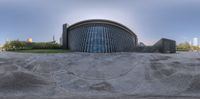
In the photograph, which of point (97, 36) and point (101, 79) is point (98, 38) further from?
point (101, 79)

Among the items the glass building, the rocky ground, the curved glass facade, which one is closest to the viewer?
the rocky ground

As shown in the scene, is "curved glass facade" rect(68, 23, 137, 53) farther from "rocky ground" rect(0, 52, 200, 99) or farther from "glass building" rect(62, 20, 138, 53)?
"rocky ground" rect(0, 52, 200, 99)

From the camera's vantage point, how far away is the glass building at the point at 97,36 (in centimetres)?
4778

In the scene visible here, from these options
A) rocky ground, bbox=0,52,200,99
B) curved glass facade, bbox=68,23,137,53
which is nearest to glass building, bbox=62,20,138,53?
curved glass facade, bbox=68,23,137,53

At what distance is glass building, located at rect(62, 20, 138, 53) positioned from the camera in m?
47.8

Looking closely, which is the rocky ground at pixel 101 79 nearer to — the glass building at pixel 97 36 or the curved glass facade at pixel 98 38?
the curved glass facade at pixel 98 38

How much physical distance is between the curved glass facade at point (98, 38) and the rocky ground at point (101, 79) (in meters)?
25.4

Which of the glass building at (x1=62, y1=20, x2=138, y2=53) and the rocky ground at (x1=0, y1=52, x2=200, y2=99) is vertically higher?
the glass building at (x1=62, y1=20, x2=138, y2=53)

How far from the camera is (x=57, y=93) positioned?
1395cm

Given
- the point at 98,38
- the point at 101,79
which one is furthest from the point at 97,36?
the point at 101,79

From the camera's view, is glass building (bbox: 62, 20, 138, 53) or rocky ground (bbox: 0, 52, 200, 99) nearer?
rocky ground (bbox: 0, 52, 200, 99)

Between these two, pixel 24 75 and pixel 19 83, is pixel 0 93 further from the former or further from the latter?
pixel 24 75

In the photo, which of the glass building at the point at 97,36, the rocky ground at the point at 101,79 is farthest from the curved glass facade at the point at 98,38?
the rocky ground at the point at 101,79

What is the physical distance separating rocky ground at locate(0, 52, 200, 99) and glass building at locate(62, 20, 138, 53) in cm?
2556
